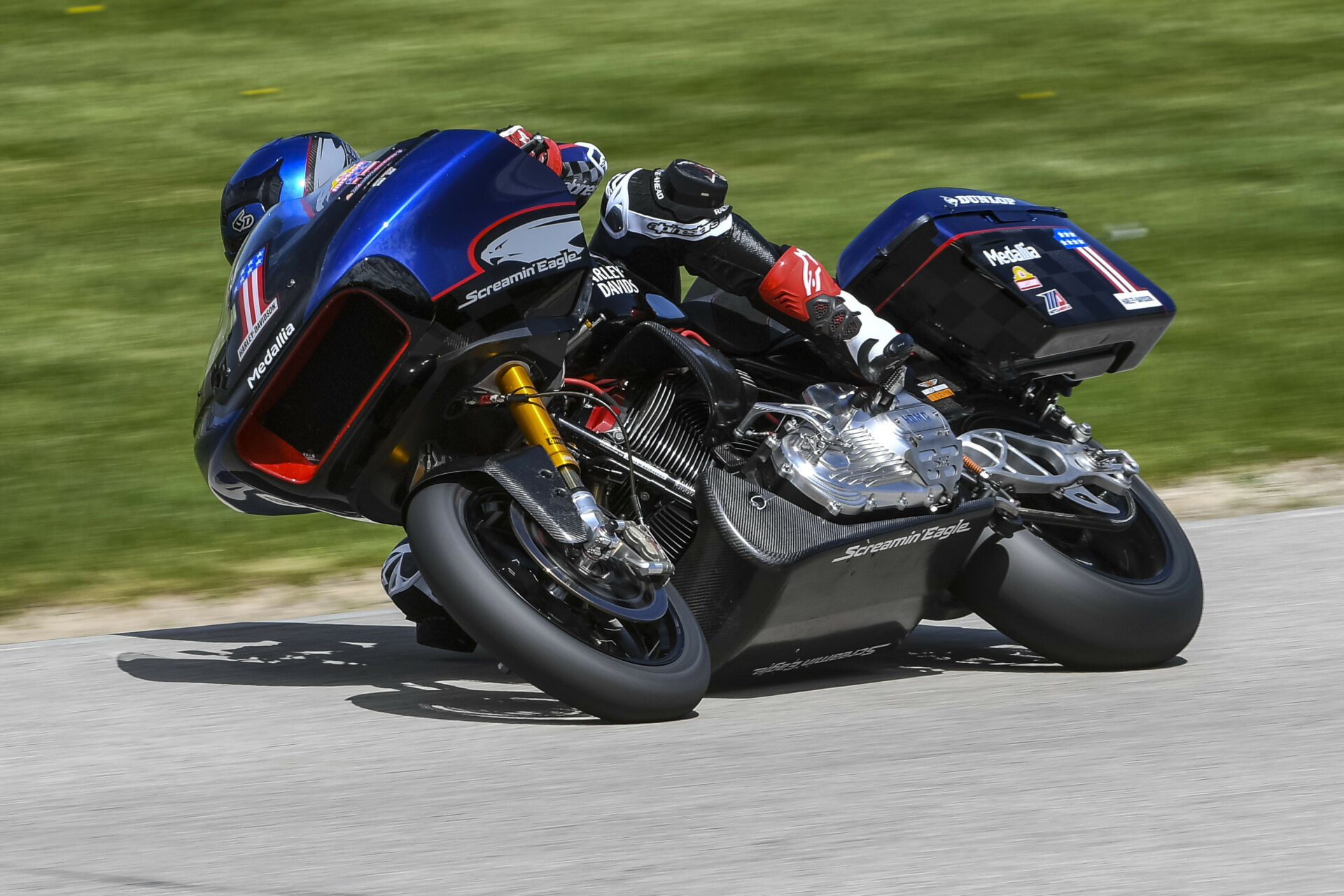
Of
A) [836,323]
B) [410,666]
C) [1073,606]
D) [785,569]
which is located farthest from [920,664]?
[410,666]

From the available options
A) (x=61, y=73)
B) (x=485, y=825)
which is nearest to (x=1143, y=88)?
(x=61, y=73)

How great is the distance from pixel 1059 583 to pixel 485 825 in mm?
1851

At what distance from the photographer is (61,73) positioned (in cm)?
1250

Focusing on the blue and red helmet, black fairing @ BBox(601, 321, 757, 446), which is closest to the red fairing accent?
black fairing @ BBox(601, 321, 757, 446)

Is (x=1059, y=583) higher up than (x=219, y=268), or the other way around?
(x=1059, y=583)

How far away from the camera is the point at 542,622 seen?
3.71 meters

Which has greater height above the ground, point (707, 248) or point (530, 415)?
point (707, 248)

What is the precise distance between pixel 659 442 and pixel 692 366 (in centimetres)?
20

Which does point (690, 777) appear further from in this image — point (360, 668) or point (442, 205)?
point (360, 668)

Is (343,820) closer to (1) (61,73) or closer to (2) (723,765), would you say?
(2) (723,765)

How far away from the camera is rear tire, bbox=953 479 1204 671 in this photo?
14.9 ft

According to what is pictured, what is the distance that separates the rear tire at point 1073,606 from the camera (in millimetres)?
4531

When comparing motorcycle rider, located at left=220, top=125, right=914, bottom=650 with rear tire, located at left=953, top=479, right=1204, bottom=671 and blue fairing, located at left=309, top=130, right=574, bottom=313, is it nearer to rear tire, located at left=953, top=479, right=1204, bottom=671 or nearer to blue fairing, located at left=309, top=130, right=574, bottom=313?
blue fairing, located at left=309, top=130, right=574, bottom=313

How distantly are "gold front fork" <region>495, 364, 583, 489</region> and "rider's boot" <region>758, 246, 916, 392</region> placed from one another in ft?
2.32
